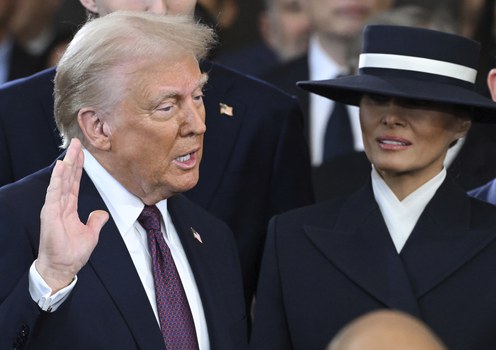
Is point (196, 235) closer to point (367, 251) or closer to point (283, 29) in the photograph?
point (367, 251)

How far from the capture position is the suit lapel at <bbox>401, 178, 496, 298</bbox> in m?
3.32

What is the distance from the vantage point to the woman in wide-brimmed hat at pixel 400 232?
3.31m

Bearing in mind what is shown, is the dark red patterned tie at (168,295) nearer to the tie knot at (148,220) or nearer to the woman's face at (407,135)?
the tie knot at (148,220)

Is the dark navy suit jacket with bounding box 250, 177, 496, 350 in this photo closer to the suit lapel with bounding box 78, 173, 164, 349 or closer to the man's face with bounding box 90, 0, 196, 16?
the suit lapel with bounding box 78, 173, 164, 349

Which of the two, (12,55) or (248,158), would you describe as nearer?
(248,158)

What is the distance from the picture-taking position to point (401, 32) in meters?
3.52

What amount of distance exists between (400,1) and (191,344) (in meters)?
2.89

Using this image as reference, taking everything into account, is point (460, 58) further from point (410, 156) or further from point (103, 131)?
point (103, 131)

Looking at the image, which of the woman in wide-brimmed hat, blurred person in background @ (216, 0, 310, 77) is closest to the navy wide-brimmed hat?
the woman in wide-brimmed hat

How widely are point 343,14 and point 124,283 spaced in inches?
116

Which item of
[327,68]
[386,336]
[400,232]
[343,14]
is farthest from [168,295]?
[343,14]

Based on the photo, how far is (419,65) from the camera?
349cm

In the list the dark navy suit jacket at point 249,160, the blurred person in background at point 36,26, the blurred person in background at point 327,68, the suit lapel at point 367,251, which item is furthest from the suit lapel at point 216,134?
the blurred person in background at point 36,26

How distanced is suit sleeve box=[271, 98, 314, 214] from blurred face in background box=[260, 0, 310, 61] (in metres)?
1.87
